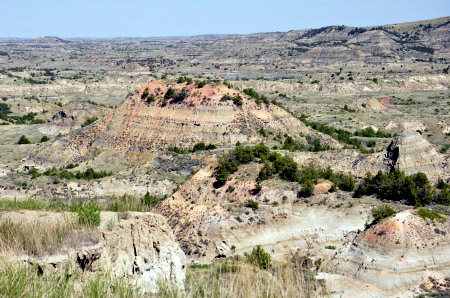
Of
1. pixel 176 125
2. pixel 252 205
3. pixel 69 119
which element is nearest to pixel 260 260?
pixel 252 205

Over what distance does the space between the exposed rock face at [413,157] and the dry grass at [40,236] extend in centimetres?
3324

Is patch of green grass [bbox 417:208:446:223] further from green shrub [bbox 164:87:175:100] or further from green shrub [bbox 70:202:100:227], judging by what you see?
green shrub [bbox 164:87:175:100]

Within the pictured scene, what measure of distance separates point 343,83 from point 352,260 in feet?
418

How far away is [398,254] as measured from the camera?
25.1 m

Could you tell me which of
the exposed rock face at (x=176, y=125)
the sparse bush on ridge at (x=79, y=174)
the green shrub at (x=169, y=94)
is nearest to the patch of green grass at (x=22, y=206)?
the sparse bush on ridge at (x=79, y=174)

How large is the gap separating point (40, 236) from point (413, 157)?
117ft

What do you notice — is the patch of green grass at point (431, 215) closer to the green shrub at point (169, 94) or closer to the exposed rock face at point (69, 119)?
the green shrub at point (169, 94)

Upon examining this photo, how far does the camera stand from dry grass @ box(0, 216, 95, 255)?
→ 11.8m

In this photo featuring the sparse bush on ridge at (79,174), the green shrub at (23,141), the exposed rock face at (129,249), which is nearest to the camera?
the exposed rock face at (129,249)

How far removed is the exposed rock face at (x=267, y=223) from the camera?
103 ft

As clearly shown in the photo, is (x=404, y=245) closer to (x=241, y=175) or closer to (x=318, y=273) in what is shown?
(x=318, y=273)

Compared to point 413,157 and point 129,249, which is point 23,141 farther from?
point 129,249

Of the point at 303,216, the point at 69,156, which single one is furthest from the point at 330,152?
the point at 69,156

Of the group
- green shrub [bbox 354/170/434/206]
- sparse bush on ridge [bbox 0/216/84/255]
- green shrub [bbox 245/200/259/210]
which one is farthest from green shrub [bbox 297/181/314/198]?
sparse bush on ridge [bbox 0/216/84/255]
